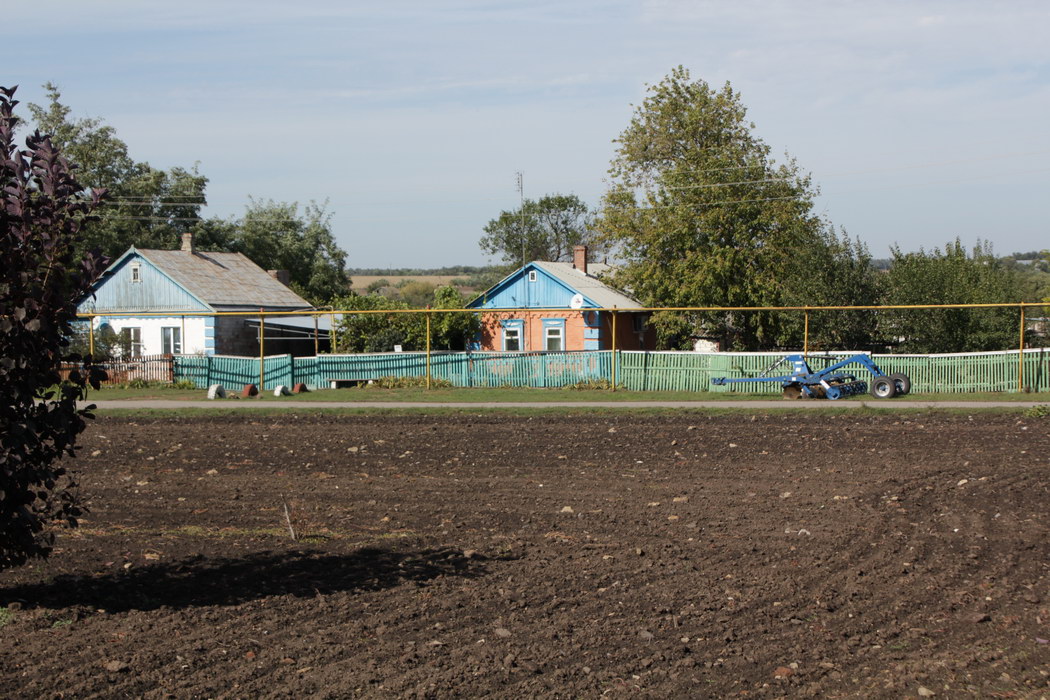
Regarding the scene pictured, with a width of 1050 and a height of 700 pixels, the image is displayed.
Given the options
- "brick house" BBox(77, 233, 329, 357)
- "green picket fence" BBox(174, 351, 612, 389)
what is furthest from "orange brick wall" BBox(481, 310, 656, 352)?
"green picket fence" BBox(174, 351, 612, 389)

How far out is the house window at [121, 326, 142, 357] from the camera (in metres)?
36.9

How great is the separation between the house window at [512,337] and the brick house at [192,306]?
735cm

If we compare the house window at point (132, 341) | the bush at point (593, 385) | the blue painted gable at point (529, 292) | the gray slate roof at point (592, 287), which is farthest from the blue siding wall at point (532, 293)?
the bush at point (593, 385)

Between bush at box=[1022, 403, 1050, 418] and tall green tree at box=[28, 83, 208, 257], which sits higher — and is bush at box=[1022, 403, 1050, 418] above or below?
below

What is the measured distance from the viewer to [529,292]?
44438 mm

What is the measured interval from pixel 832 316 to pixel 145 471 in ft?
73.2

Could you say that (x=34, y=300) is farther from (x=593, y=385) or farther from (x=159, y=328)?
(x=159, y=328)

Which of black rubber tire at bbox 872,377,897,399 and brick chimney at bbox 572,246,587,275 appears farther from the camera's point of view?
brick chimney at bbox 572,246,587,275

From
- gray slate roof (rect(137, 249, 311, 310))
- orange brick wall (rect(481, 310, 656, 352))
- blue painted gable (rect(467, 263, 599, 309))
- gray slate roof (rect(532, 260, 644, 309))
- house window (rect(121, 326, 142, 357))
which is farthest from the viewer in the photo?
blue painted gable (rect(467, 263, 599, 309))

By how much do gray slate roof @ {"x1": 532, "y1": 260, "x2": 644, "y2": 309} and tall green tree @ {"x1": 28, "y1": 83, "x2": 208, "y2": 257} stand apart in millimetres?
27718

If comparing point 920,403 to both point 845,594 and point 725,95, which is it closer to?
point 845,594

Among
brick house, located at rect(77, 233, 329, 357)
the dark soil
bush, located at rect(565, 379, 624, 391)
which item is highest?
brick house, located at rect(77, 233, 329, 357)

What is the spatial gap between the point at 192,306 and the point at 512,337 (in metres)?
12.7

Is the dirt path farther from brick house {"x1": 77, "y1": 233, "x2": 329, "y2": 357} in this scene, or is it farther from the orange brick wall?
the orange brick wall
